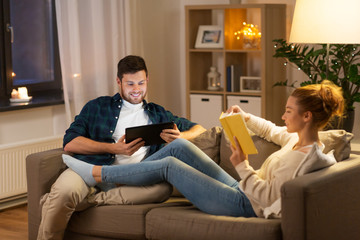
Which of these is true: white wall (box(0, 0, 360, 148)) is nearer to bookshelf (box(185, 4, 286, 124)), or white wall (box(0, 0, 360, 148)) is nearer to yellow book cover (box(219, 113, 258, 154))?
bookshelf (box(185, 4, 286, 124))

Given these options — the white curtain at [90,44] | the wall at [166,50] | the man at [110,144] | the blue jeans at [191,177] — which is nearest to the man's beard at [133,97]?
the man at [110,144]

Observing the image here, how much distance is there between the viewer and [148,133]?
10.9ft

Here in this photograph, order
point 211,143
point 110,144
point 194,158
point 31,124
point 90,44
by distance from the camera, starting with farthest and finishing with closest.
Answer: point 90,44 → point 31,124 → point 211,143 → point 110,144 → point 194,158

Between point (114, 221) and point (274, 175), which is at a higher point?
point (274, 175)

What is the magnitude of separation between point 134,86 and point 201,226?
40.3 inches

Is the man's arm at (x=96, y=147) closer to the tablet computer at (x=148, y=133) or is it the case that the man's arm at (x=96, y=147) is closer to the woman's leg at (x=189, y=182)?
the tablet computer at (x=148, y=133)

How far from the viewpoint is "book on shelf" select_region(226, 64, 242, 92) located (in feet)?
17.3

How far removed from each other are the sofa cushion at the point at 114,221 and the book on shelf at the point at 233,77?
7.17ft

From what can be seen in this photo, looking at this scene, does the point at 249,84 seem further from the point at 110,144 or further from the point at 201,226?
the point at 201,226

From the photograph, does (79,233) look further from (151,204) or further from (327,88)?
(327,88)

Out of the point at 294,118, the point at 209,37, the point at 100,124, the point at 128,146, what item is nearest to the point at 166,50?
the point at 209,37

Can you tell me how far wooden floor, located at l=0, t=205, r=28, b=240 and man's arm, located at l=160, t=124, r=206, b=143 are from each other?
3.81ft

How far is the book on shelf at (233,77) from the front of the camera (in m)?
5.28

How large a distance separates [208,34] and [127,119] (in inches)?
79.8
